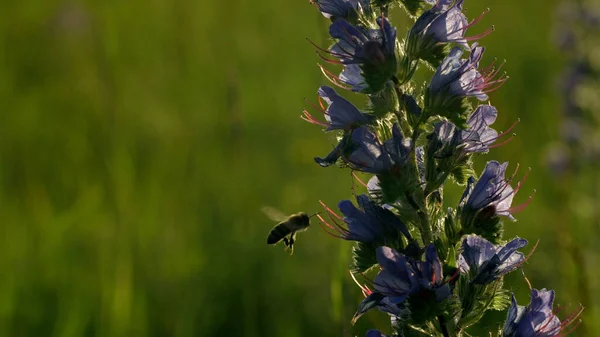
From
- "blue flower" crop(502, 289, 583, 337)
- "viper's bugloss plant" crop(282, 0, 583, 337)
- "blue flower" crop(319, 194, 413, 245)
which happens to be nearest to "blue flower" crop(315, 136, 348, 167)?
"viper's bugloss plant" crop(282, 0, 583, 337)

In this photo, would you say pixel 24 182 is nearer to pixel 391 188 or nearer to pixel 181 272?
pixel 181 272

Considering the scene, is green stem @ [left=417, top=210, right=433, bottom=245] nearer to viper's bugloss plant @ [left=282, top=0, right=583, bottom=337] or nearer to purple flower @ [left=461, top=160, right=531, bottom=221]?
viper's bugloss plant @ [left=282, top=0, right=583, bottom=337]

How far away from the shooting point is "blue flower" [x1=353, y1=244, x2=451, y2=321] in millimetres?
2031

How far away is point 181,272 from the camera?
4.57 m

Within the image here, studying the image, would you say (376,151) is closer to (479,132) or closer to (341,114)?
(341,114)

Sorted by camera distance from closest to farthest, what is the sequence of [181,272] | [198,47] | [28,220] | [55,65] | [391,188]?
[391,188], [181,272], [28,220], [198,47], [55,65]

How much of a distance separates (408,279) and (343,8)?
83 centimetres

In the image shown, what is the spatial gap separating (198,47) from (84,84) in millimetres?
2151

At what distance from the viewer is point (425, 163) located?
229 cm

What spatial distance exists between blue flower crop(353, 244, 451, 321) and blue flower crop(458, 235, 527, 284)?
150 mm

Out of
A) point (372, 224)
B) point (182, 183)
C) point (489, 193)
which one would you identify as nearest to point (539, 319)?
point (489, 193)

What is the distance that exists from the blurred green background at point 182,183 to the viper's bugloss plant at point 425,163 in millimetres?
261

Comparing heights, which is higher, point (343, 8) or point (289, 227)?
point (343, 8)

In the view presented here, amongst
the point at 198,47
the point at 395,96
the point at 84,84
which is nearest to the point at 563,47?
the point at 198,47
